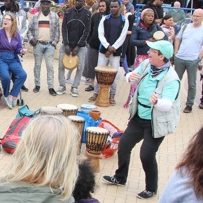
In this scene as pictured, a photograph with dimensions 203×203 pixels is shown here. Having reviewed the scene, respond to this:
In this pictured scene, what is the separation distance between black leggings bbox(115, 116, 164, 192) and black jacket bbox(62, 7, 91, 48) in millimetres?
4089

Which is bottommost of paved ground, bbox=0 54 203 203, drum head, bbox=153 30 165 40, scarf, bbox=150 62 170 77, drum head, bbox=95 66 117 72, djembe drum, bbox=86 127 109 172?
paved ground, bbox=0 54 203 203

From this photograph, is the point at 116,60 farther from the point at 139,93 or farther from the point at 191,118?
the point at 139,93

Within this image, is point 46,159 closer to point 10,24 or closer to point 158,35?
point 158,35

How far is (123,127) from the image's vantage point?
726 centimetres

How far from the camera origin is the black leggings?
4434 millimetres

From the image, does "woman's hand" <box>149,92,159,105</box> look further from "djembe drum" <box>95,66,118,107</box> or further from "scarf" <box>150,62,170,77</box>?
"djembe drum" <box>95,66,118,107</box>

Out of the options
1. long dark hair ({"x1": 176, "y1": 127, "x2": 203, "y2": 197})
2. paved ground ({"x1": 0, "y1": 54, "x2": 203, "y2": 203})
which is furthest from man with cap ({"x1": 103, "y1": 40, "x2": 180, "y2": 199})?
Result: long dark hair ({"x1": 176, "y1": 127, "x2": 203, "y2": 197})

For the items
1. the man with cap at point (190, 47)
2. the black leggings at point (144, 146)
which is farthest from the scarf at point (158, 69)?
the man with cap at point (190, 47)

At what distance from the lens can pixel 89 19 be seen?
8.48 m

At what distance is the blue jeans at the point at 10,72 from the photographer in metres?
7.69

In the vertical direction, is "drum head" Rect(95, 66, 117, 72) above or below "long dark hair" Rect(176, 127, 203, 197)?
below

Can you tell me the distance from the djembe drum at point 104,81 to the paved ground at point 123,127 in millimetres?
217

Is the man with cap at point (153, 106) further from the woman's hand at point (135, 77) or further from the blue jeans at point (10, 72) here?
the blue jeans at point (10, 72)

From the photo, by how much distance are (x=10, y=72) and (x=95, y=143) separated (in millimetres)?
3182
